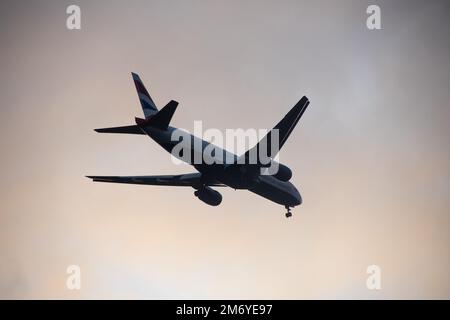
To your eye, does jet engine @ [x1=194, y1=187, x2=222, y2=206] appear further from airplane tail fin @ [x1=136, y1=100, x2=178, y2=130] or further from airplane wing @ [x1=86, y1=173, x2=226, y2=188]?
airplane tail fin @ [x1=136, y1=100, x2=178, y2=130]

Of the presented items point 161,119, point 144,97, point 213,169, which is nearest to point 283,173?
point 213,169

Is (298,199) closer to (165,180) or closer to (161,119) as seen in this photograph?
(165,180)

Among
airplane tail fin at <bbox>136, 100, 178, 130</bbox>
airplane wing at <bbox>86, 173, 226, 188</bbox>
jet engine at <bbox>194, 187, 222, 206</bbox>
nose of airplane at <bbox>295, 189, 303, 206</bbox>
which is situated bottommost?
Result: nose of airplane at <bbox>295, 189, 303, 206</bbox>

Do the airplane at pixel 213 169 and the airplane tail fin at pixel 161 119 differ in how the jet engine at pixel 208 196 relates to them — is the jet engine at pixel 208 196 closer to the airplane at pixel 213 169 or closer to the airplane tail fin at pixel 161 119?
the airplane at pixel 213 169

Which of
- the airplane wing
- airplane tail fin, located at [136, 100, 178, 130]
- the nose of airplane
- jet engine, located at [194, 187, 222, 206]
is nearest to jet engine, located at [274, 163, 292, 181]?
the airplane wing

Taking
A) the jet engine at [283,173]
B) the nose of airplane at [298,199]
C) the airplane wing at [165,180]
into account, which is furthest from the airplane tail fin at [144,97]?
the nose of airplane at [298,199]
